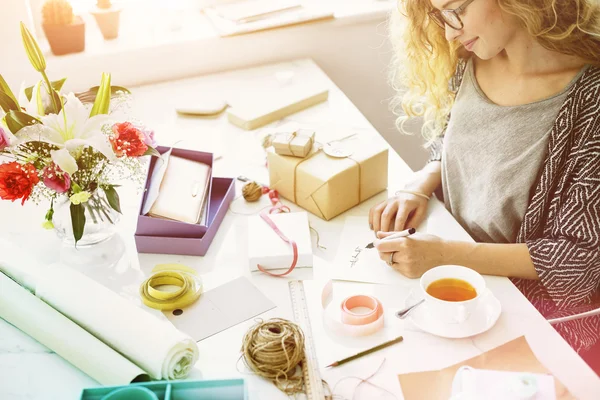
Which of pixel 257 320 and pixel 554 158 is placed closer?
pixel 257 320

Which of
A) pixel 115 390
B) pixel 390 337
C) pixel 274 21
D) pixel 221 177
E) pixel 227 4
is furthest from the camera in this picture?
pixel 227 4

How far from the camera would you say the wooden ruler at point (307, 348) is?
105cm

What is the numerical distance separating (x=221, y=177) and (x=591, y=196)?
790mm

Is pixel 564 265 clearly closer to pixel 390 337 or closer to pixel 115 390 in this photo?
pixel 390 337

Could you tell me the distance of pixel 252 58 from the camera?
7.14 ft

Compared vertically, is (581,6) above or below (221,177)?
above

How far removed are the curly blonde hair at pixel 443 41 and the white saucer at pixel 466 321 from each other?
55 centimetres

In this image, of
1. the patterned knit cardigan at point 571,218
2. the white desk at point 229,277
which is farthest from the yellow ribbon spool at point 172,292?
the patterned knit cardigan at point 571,218

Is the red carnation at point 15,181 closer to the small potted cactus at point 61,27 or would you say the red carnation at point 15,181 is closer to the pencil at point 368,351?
the pencil at point 368,351

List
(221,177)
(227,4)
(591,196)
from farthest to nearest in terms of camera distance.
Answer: (227,4), (221,177), (591,196)

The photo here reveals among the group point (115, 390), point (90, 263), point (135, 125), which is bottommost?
point (90, 263)

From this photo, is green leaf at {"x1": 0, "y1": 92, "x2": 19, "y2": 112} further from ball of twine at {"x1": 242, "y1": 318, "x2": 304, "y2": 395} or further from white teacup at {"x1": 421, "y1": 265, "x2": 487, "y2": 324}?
white teacup at {"x1": 421, "y1": 265, "x2": 487, "y2": 324}

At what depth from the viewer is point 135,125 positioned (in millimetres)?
1343

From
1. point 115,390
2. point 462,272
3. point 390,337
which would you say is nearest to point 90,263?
point 115,390
